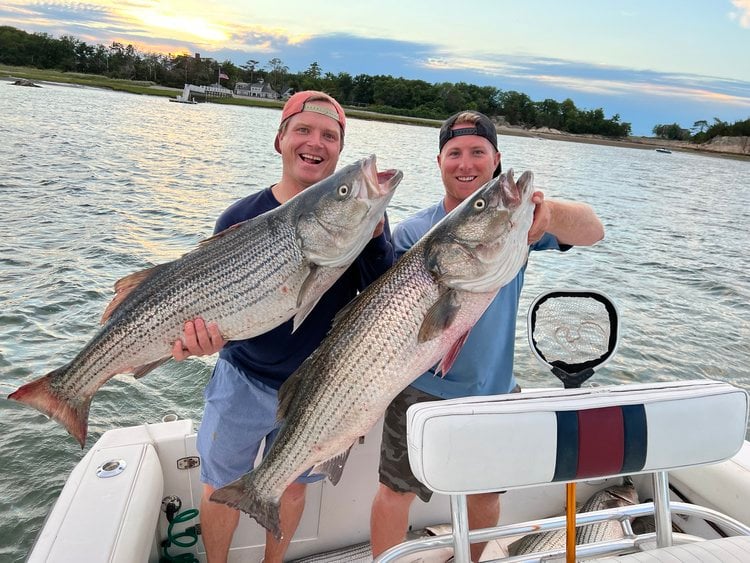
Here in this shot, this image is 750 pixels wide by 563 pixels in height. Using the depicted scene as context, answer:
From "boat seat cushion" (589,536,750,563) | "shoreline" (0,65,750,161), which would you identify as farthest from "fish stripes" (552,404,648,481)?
"shoreline" (0,65,750,161)

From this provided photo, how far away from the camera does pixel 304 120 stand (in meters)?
2.97

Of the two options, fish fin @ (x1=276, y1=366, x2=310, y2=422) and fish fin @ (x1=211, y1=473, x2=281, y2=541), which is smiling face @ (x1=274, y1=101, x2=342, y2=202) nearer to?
fish fin @ (x1=276, y1=366, x2=310, y2=422)

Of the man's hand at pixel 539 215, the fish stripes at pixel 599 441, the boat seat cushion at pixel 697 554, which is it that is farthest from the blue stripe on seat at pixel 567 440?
the man's hand at pixel 539 215

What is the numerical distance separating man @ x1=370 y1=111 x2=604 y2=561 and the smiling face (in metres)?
0.62

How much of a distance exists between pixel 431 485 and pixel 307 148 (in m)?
1.91

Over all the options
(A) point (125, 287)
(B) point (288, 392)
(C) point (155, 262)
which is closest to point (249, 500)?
(B) point (288, 392)

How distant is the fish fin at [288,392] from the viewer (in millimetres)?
2564

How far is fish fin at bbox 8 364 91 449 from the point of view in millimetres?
2684

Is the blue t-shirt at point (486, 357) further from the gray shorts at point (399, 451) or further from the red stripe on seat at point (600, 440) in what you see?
the red stripe on seat at point (600, 440)

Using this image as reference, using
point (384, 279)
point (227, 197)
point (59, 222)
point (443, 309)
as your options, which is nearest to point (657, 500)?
point (443, 309)

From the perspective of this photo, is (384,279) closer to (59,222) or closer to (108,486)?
(108,486)

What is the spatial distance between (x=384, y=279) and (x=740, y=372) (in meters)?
8.82

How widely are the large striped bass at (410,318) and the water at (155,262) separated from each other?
10.5ft

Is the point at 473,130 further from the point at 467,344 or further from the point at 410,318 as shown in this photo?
the point at 410,318
